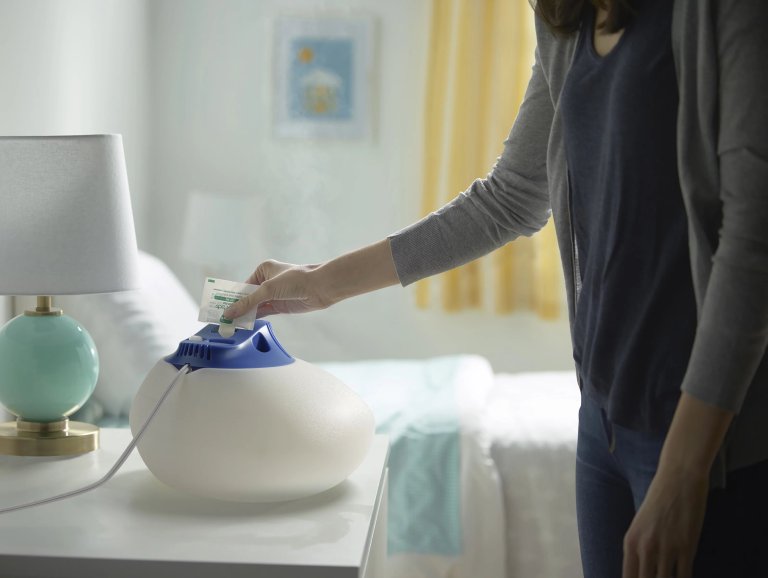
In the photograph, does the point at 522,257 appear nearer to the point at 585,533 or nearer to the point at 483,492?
the point at 483,492

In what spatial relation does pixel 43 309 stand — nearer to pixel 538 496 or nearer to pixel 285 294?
pixel 285 294

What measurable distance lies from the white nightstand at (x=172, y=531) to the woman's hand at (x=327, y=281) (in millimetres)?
251

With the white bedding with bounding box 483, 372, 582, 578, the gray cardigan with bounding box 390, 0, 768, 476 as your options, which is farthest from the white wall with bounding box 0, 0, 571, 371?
the gray cardigan with bounding box 390, 0, 768, 476

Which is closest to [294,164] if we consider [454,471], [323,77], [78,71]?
[323,77]

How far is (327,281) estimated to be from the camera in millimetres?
1251

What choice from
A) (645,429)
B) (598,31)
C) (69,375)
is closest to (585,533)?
(645,429)

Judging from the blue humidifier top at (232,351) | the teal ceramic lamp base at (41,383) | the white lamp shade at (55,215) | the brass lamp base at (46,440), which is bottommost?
the brass lamp base at (46,440)

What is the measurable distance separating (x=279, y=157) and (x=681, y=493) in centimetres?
327

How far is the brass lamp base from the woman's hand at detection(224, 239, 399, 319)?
376mm

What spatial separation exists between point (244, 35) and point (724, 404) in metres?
3.41

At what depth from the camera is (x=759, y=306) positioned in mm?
742

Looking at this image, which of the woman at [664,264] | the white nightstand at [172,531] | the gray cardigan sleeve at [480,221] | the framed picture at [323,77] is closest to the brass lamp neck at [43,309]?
the white nightstand at [172,531]

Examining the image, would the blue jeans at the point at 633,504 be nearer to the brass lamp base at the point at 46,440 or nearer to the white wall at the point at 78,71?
the brass lamp base at the point at 46,440

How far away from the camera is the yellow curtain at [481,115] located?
370cm
